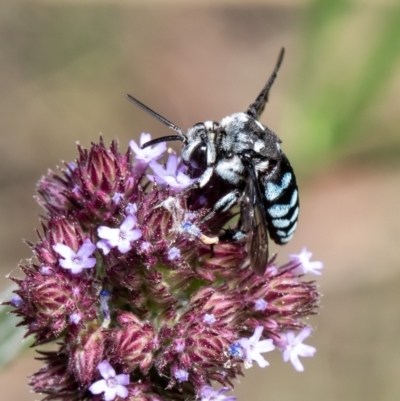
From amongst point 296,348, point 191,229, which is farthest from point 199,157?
point 296,348

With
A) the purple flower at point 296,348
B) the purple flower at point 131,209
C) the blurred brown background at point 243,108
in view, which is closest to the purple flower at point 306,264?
the purple flower at point 296,348

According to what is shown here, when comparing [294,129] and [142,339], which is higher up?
[294,129]

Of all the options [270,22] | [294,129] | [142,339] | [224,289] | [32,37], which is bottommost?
[142,339]

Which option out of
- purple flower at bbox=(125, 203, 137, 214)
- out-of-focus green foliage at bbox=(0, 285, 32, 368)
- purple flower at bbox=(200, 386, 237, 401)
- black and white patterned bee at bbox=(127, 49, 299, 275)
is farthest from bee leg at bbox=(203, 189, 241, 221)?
out-of-focus green foliage at bbox=(0, 285, 32, 368)

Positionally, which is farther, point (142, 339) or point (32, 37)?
point (32, 37)

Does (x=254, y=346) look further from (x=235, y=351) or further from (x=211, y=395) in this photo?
(x=211, y=395)

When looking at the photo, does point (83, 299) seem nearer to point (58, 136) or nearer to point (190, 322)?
point (190, 322)

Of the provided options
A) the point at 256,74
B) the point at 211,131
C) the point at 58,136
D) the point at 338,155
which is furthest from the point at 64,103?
the point at 211,131
